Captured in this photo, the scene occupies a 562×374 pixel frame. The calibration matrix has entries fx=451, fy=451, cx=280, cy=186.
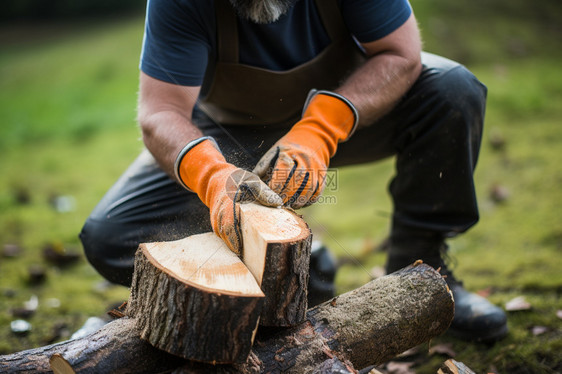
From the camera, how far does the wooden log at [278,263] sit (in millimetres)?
1092

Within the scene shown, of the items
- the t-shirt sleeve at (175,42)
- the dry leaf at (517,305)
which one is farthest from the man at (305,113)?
the dry leaf at (517,305)

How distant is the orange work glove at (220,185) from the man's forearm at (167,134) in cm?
8

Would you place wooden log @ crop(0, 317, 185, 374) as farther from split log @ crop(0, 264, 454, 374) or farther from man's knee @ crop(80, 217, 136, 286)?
man's knee @ crop(80, 217, 136, 286)

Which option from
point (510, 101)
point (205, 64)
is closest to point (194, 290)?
point (205, 64)

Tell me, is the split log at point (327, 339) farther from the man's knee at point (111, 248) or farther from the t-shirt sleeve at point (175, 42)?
the t-shirt sleeve at point (175, 42)

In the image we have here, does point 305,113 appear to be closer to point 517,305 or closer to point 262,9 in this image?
point 262,9

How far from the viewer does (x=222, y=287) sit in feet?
3.36

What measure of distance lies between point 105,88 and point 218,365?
5223 millimetres

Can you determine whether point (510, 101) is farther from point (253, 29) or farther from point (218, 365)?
point (218, 365)

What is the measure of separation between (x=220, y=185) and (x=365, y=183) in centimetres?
222

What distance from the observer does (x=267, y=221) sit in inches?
46.5

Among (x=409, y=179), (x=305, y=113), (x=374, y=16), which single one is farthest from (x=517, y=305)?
(x=374, y=16)

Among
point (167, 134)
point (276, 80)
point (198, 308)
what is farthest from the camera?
point (276, 80)

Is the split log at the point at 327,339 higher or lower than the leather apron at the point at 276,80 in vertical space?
lower
